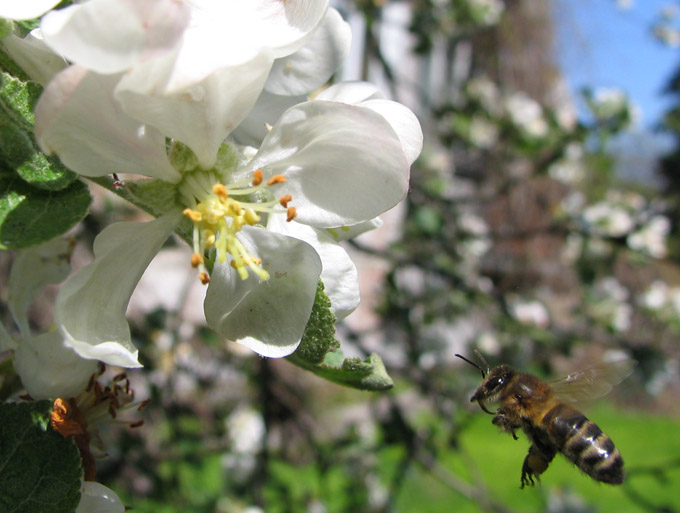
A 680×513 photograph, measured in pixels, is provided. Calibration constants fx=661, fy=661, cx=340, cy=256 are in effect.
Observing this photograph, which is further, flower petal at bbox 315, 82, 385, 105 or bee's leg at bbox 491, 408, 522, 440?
bee's leg at bbox 491, 408, 522, 440

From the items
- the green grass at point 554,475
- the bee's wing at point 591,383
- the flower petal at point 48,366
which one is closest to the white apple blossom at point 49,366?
the flower petal at point 48,366

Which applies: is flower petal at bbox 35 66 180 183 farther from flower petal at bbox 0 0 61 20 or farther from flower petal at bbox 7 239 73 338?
flower petal at bbox 7 239 73 338

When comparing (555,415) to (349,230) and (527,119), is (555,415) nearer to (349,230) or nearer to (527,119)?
(349,230)

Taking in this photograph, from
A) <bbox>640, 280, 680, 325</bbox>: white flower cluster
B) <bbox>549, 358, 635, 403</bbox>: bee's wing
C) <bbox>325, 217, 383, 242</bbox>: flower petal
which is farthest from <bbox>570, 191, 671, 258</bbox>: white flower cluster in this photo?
<bbox>325, 217, 383, 242</bbox>: flower petal

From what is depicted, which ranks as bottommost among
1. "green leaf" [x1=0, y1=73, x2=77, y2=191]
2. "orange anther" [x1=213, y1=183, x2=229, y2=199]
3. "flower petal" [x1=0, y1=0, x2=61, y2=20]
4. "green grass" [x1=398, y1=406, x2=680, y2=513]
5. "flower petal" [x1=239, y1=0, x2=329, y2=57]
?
"green grass" [x1=398, y1=406, x2=680, y2=513]

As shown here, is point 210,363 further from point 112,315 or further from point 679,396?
point 679,396

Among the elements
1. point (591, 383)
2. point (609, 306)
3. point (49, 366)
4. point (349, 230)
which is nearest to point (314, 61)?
point (349, 230)
